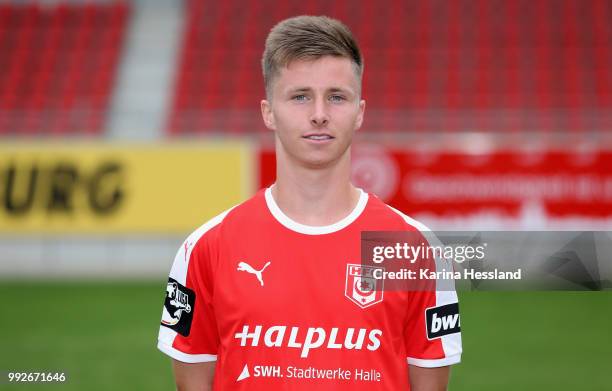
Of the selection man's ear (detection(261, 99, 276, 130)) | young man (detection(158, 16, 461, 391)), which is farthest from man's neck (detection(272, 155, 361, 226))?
man's ear (detection(261, 99, 276, 130))

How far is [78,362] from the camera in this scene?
6.87 m

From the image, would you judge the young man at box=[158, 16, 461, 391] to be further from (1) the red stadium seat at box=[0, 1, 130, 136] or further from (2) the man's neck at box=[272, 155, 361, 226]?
(1) the red stadium seat at box=[0, 1, 130, 136]

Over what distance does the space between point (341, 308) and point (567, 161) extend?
893cm

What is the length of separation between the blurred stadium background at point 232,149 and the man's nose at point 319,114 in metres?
4.54

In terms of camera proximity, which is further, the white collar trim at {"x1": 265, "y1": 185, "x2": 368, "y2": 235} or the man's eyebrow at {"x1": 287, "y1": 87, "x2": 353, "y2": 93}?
the white collar trim at {"x1": 265, "y1": 185, "x2": 368, "y2": 235}

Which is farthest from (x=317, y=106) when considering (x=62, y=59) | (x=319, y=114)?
(x=62, y=59)

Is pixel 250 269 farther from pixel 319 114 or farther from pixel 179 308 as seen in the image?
pixel 319 114

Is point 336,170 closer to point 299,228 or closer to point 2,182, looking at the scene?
point 299,228

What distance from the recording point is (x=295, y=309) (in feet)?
6.98

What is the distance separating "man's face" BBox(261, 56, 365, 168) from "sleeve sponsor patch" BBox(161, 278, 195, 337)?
47 cm

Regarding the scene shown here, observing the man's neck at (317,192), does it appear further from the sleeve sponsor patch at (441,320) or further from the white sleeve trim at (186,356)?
the white sleeve trim at (186,356)

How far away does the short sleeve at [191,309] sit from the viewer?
2.23 metres

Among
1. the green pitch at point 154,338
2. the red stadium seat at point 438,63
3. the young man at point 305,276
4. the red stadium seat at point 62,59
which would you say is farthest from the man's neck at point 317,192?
the red stadium seat at point 62,59

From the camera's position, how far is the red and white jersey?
83.0 inches
